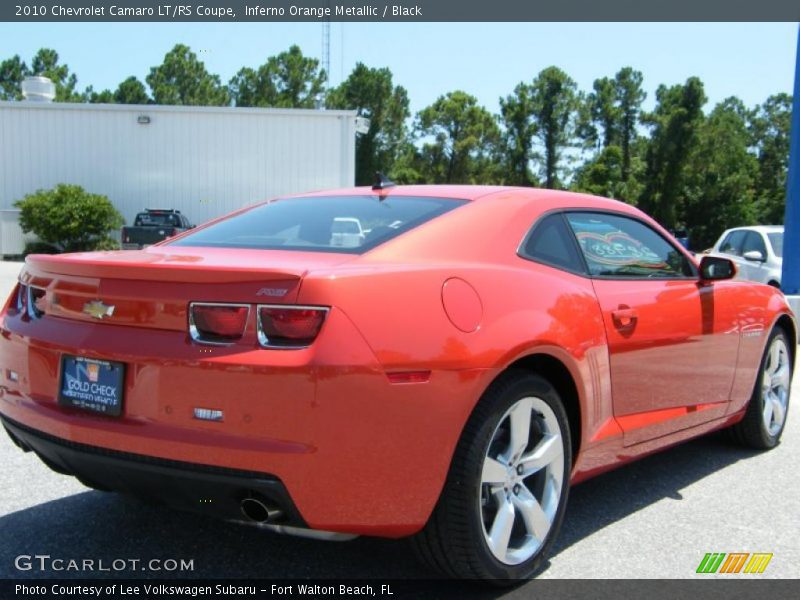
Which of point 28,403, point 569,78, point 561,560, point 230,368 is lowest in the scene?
point 561,560

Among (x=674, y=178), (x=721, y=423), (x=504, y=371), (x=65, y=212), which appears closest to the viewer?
(x=504, y=371)

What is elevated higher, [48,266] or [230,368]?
[48,266]

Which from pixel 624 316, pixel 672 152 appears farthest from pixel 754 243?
pixel 672 152

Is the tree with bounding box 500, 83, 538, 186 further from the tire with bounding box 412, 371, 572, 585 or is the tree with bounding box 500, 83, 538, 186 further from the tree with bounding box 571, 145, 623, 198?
A: the tire with bounding box 412, 371, 572, 585

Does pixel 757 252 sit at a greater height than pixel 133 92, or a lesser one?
lesser

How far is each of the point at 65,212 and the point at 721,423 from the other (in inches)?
1017

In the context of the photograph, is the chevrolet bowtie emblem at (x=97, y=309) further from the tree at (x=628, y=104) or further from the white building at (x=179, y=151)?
the tree at (x=628, y=104)

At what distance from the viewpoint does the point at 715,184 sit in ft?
172

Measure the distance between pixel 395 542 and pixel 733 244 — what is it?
39.5 ft

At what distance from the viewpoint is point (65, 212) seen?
2684cm

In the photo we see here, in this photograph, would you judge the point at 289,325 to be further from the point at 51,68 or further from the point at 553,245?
the point at 51,68

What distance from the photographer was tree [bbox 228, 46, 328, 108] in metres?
62.7

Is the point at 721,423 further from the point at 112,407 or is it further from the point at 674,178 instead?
the point at 674,178

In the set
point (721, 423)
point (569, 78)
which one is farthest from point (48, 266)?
point (569, 78)
